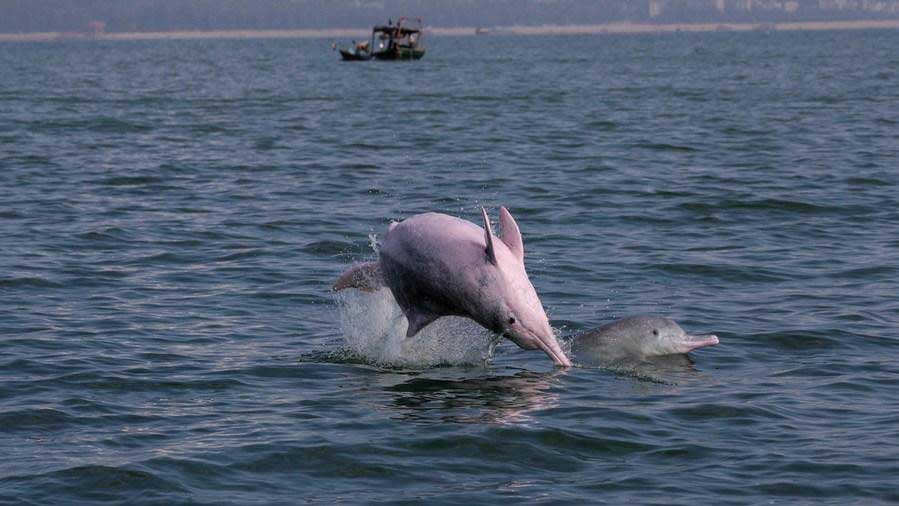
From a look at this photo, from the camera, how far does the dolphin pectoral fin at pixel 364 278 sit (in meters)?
13.3

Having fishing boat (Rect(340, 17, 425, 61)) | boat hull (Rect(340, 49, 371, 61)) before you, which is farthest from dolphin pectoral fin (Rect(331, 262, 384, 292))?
boat hull (Rect(340, 49, 371, 61))

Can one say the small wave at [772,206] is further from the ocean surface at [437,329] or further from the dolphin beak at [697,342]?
the dolphin beak at [697,342]

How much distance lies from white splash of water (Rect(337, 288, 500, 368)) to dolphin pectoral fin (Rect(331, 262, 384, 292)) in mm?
766

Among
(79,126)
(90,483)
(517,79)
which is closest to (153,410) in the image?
(90,483)

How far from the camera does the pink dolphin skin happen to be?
12.1 m

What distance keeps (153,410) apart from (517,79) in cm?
7561

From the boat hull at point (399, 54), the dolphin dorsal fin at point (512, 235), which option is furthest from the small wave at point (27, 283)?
the boat hull at point (399, 54)

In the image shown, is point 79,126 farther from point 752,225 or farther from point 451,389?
point 451,389

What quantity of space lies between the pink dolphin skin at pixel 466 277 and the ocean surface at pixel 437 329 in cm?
75

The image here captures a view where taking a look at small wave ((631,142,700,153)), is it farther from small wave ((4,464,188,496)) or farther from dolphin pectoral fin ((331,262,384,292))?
small wave ((4,464,188,496))

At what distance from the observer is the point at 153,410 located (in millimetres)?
12242

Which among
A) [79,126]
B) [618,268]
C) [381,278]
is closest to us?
[381,278]

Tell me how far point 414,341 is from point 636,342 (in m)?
2.38

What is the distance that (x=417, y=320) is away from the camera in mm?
12688
